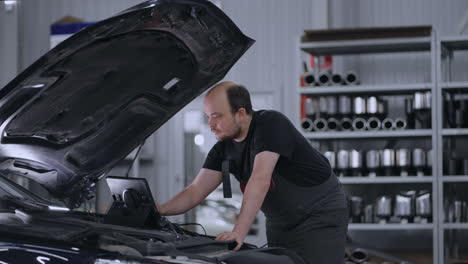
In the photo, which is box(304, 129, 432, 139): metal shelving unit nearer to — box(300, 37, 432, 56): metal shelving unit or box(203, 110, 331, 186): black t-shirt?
box(300, 37, 432, 56): metal shelving unit

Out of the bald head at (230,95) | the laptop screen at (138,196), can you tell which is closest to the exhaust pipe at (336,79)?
the bald head at (230,95)

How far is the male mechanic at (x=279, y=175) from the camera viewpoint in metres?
3.07

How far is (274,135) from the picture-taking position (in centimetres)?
312

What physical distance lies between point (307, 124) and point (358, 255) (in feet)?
5.14

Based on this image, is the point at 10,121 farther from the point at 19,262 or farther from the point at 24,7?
the point at 24,7

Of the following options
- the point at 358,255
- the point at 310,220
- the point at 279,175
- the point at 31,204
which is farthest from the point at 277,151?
the point at 358,255

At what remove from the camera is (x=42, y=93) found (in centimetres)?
268

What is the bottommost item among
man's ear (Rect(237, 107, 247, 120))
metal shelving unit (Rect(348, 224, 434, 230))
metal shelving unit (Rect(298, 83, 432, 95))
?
metal shelving unit (Rect(348, 224, 434, 230))

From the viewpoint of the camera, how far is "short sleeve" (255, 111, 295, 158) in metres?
3.10

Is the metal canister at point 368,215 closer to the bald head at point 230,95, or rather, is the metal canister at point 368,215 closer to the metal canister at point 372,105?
the metal canister at point 372,105

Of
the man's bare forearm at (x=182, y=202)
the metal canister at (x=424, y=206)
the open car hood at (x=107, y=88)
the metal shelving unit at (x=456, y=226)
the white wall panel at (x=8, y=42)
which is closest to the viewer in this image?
the open car hood at (x=107, y=88)

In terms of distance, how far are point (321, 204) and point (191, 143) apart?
7.95 meters

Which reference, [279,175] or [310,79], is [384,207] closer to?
[310,79]

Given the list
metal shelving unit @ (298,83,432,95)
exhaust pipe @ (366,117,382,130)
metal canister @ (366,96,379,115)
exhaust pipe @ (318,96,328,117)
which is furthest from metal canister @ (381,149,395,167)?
exhaust pipe @ (318,96,328,117)
